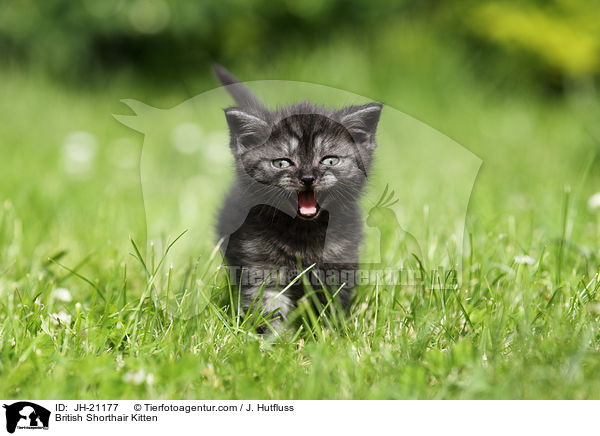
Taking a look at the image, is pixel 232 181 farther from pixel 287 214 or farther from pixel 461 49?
pixel 461 49

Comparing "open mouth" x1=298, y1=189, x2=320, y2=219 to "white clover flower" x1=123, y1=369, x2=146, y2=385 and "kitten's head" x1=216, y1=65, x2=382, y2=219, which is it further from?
"white clover flower" x1=123, y1=369, x2=146, y2=385

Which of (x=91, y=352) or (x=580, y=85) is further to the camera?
(x=580, y=85)

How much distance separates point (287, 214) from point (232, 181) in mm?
384

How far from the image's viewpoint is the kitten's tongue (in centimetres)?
177

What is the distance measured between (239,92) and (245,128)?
144 mm

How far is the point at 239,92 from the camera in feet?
6.04

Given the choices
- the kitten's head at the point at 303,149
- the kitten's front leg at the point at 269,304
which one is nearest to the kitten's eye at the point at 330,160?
the kitten's head at the point at 303,149

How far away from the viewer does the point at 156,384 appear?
64.8 inches

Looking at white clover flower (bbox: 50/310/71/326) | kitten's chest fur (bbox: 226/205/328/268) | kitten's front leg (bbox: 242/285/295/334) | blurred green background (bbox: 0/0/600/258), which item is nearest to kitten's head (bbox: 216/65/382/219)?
kitten's chest fur (bbox: 226/205/328/268)

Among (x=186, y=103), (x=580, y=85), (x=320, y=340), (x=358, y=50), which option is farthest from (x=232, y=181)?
(x=580, y=85)

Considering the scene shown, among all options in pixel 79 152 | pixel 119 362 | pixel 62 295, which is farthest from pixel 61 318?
pixel 79 152

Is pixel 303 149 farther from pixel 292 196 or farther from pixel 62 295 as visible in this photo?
pixel 62 295
